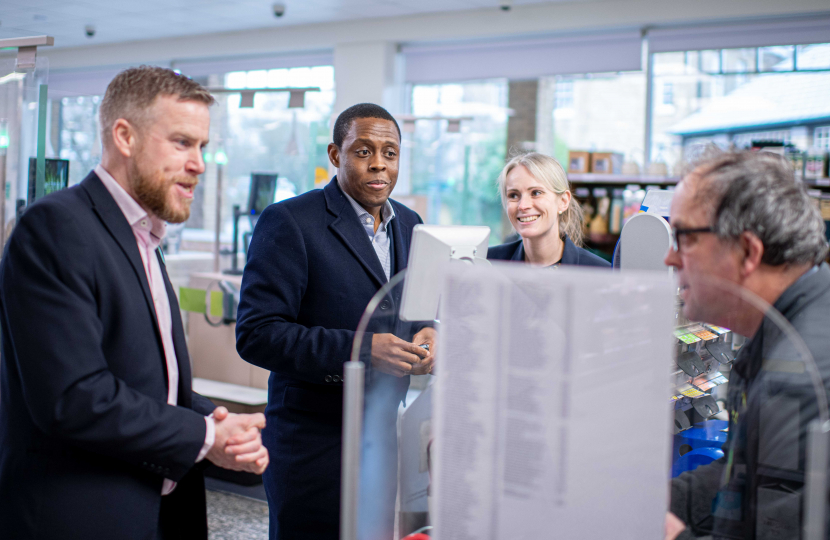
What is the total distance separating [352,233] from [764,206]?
3.56 feet

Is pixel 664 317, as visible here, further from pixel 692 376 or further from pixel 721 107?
pixel 721 107

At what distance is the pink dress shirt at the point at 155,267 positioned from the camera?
1265 mm

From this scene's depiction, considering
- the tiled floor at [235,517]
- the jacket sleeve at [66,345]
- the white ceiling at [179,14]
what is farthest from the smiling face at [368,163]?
the white ceiling at [179,14]

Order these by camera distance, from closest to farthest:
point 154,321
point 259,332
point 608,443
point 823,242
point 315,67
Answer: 1. point 608,443
2. point 823,242
3. point 154,321
4. point 259,332
5. point 315,67

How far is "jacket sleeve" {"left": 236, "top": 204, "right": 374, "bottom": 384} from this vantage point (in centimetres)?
165

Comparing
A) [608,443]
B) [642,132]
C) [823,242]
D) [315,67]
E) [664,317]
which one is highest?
[315,67]

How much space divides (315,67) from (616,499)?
6916 millimetres

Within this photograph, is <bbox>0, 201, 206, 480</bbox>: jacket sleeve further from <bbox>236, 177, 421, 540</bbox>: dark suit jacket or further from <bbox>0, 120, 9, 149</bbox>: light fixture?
<bbox>0, 120, 9, 149</bbox>: light fixture

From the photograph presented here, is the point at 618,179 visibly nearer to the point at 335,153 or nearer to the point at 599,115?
the point at 599,115

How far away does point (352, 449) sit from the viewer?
3.19 ft

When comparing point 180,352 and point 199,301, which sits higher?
point 180,352

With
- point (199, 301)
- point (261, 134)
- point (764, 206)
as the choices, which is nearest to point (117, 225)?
point (764, 206)

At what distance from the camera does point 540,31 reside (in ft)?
19.6

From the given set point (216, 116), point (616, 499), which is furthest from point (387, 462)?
point (216, 116)
